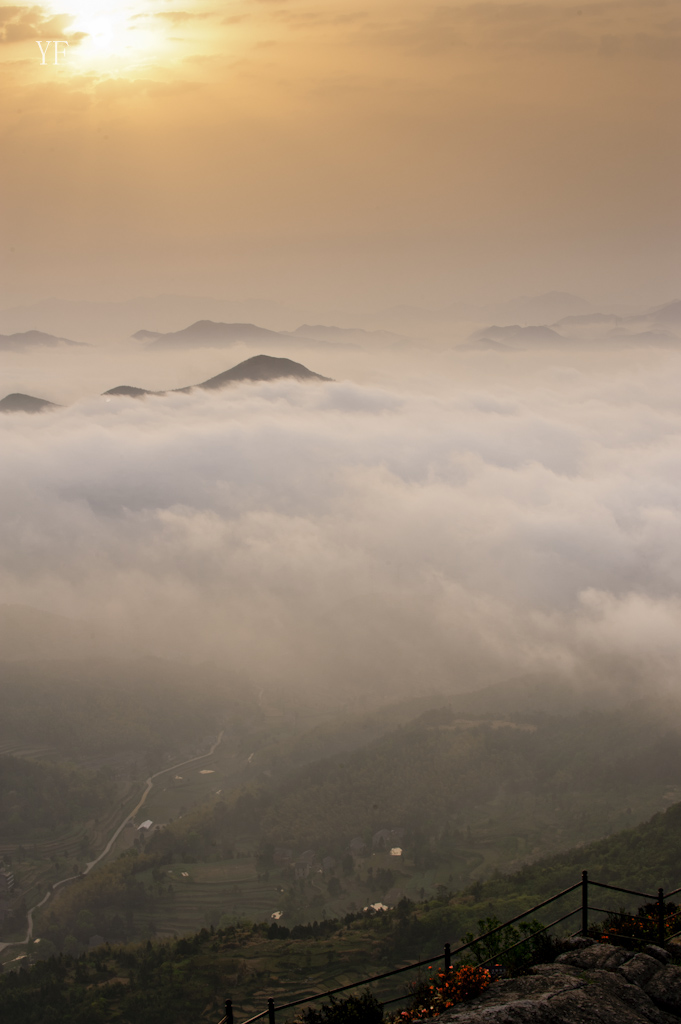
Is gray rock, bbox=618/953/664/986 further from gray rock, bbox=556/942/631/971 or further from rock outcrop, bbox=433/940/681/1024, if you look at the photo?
gray rock, bbox=556/942/631/971

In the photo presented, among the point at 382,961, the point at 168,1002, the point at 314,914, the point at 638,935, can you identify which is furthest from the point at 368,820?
the point at 638,935

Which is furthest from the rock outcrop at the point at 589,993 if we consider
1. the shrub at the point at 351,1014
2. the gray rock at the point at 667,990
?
the shrub at the point at 351,1014

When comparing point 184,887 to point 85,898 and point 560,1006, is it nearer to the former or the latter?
point 85,898

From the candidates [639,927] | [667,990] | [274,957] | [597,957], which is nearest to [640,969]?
[667,990]

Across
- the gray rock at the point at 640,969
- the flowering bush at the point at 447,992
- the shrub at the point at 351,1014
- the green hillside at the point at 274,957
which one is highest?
the gray rock at the point at 640,969

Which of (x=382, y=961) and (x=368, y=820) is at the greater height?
(x=368, y=820)

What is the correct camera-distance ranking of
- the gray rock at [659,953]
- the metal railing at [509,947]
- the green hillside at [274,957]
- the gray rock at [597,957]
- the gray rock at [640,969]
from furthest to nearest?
1. the green hillside at [274,957]
2. the gray rock at [659,953]
3. the gray rock at [597,957]
4. the gray rock at [640,969]
5. the metal railing at [509,947]

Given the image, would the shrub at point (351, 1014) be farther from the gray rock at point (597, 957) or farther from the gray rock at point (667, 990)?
the gray rock at point (667, 990)
